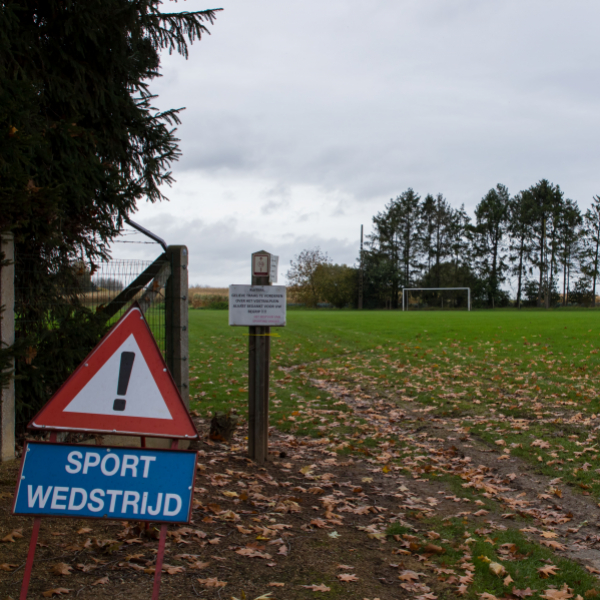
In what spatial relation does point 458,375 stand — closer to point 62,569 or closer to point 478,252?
point 62,569

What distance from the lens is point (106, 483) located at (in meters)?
3.28

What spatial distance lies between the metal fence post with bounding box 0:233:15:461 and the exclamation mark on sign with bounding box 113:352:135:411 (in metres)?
2.70

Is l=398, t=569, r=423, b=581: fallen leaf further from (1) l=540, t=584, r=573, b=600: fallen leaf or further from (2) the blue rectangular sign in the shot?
(2) the blue rectangular sign

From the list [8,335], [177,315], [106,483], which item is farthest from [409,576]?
[8,335]

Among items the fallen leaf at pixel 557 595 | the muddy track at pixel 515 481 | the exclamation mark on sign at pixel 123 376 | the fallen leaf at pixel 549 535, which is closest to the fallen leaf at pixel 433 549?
the fallen leaf at pixel 557 595

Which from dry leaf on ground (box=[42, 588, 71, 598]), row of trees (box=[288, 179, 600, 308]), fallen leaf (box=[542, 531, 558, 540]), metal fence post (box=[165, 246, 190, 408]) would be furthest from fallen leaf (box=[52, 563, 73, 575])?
row of trees (box=[288, 179, 600, 308])

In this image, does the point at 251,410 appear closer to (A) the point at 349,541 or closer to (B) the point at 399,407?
(A) the point at 349,541

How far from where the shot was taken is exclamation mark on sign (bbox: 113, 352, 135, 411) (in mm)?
3426

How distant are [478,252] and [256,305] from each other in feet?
235

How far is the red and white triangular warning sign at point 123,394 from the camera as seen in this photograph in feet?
11.1

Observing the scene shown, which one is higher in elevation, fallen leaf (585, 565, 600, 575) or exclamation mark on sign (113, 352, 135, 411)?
exclamation mark on sign (113, 352, 135, 411)

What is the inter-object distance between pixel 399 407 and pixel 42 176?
25.1 ft

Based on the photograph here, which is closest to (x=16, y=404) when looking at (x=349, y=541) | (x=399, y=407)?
(x=349, y=541)

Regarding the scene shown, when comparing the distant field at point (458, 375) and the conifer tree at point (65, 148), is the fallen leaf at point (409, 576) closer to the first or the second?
the distant field at point (458, 375)
